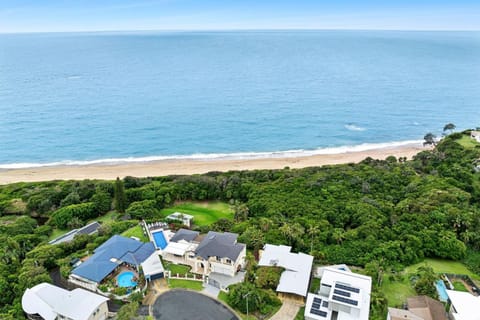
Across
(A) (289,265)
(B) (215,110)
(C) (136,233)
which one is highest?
(B) (215,110)

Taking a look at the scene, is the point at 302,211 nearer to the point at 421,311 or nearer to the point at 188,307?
the point at 421,311

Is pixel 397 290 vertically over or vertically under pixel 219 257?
under

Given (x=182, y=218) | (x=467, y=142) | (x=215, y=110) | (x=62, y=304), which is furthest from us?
(x=215, y=110)

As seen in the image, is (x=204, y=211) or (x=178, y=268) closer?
(x=178, y=268)

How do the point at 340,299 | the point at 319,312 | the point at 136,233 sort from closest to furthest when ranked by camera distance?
the point at 319,312 → the point at 340,299 → the point at 136,233

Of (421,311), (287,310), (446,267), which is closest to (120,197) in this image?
(287,310)

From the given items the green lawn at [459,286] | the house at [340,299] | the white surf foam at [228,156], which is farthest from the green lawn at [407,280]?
the white surf foam at [228,156]

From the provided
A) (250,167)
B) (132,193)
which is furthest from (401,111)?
(132,193)

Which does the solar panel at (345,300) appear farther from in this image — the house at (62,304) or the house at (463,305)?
the house at (62,304)
